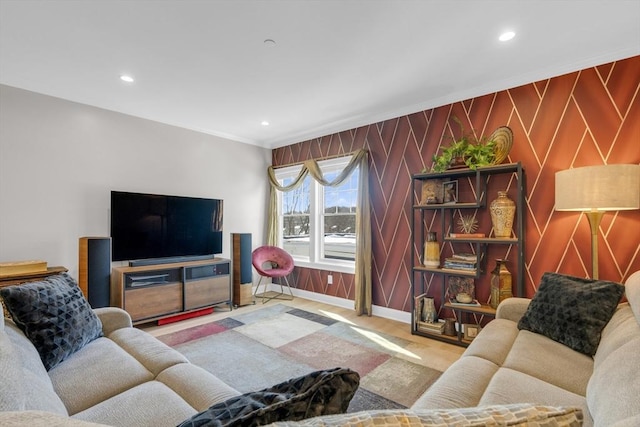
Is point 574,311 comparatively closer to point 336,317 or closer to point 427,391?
point 427,391

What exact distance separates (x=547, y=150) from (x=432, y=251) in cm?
143

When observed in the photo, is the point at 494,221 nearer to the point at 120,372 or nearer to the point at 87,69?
the point at 120,372

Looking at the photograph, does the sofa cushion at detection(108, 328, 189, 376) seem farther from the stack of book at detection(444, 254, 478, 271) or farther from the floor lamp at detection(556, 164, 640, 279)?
the floor lamp at detection(556, 164, 640, 279)

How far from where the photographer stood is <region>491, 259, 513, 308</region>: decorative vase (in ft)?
9.23

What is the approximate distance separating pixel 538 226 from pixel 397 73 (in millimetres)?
1981

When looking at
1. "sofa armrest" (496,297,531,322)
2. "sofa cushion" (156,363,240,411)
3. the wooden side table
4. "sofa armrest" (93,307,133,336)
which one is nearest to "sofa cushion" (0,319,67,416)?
"sofa cushion" (156,363,240,411)

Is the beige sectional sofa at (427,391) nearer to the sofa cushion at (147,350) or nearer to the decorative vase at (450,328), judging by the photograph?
the sofa cushion at (147,350)

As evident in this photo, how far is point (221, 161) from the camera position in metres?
4.71

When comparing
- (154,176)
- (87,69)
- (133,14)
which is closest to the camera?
(133,14)

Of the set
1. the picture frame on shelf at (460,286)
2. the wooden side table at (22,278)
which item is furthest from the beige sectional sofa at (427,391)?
the wooden side table at (22,278)

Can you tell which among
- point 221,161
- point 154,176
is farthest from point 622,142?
point 154,176

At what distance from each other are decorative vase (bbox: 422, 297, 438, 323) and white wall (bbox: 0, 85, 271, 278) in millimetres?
3445

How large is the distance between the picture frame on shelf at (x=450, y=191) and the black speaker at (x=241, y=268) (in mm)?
2768

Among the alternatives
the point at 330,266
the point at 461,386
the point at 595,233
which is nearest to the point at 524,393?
the point at 461,386
